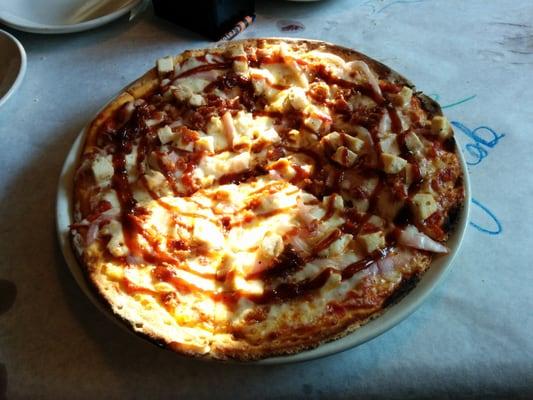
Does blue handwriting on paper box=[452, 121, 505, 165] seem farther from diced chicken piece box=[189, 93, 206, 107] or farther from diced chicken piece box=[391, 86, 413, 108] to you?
diced chicken piece box=[189, 93, 206, 107]

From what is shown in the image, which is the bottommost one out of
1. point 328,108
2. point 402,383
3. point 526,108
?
point 402,383

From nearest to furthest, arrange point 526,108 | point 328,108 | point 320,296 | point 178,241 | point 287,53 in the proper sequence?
point 320,296, point 178,241, point 328,108, point 287,53, point 526,108

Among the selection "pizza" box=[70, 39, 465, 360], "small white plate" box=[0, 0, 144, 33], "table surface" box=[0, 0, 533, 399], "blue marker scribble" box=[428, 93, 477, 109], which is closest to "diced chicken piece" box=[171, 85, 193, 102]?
"pizza" box=[70, 39, 465, 360]

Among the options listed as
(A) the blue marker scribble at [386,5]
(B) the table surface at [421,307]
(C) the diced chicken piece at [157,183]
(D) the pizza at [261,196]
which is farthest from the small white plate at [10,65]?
(A) the blue marker scribble at [386,5]

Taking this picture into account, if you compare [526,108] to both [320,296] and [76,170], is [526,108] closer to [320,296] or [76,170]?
[320,296]

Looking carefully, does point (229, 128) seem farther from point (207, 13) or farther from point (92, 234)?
point (207, 13)

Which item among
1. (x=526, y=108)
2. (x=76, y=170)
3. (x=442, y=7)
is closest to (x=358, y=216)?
(x=76, y=170)

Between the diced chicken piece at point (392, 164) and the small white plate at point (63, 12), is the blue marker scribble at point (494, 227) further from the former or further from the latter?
the small white plate at point (63, 12)

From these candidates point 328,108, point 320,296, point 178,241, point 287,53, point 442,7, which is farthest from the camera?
point 442,7
